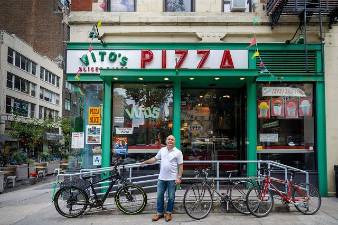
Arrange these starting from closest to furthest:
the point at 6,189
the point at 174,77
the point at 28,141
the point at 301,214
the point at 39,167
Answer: the point at 301,214 < the point at 174,77 < the point at 6,189 < the point at 39,167 < the point at 28,141

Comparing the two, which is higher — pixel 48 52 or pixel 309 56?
pixel 48 52

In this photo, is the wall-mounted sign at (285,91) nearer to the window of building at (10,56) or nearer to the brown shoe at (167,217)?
the brown shoe at (167,217)

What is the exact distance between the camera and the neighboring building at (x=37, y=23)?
5394 cm

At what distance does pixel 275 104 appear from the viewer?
13.4m

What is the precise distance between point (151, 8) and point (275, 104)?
195 inches

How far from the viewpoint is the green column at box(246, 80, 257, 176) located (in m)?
13.0

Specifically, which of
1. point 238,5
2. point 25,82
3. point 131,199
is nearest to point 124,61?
point 238,5

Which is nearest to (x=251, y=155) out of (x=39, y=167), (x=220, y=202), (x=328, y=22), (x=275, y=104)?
(x=275, y=104)

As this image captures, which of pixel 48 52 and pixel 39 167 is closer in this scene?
pixel 39 167

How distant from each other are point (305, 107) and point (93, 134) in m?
6.69

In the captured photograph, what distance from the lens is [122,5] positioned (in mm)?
13883

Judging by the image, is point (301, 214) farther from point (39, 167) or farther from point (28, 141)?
point (28, 141)

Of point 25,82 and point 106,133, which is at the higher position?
point 25,82

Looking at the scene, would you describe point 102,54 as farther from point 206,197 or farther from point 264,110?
point 206,197
